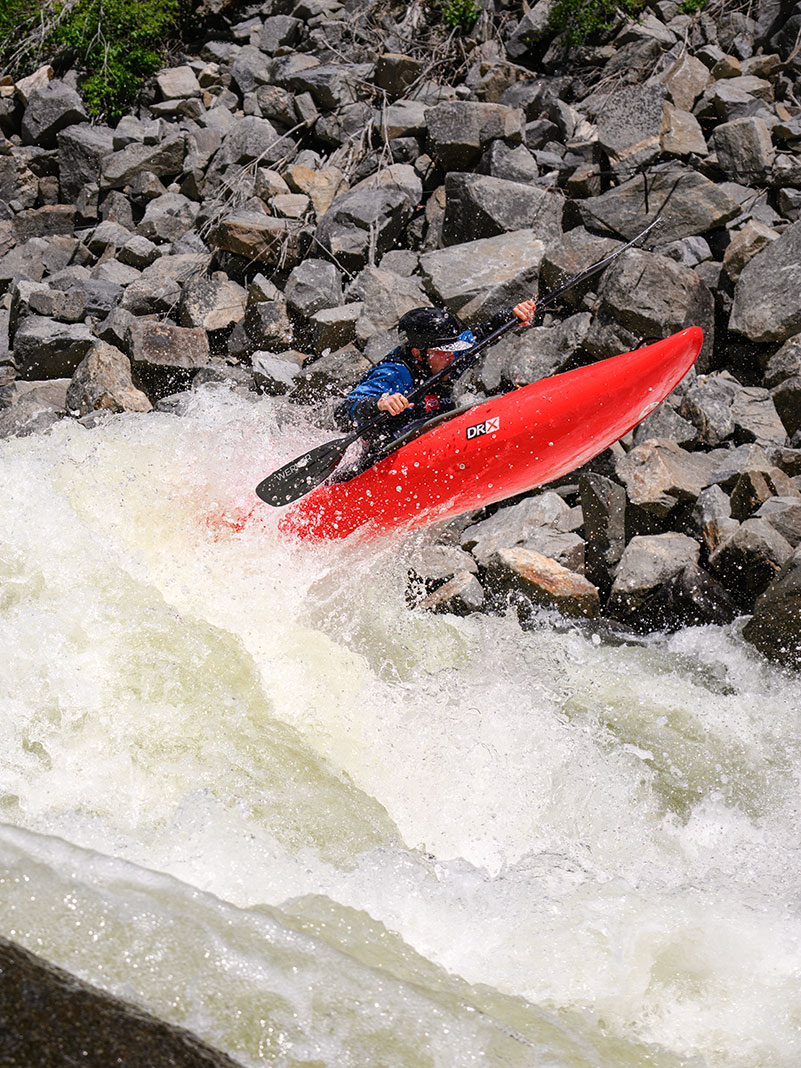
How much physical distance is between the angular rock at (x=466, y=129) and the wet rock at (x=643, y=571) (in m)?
4.14

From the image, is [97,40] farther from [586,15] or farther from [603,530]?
[603,530]

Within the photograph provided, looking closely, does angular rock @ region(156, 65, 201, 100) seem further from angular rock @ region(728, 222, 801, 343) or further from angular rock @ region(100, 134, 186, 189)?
angular rock @ region(728, 222, 801, 343)

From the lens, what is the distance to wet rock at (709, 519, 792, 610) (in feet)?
14.0

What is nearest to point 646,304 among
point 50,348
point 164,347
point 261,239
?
point 261,239

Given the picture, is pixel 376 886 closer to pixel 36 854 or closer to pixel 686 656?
pixel 36 854

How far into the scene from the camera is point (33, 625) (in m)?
3.04

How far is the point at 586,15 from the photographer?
309 inches

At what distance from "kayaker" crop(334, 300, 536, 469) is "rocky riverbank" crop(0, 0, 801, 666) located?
0.70 m

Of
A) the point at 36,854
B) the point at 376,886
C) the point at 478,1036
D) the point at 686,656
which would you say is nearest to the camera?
the point at 478,1036

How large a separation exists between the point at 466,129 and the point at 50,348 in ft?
12.2

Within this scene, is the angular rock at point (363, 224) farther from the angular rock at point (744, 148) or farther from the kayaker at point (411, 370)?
the angular rock at point (744, 148)

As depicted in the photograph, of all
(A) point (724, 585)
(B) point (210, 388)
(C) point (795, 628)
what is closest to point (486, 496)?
(A) point (724, 585)

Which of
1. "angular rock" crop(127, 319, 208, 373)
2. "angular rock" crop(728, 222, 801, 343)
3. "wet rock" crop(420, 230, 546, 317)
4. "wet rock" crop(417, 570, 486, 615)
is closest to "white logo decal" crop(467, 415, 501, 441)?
"wet rock" crop(417, 570, 486, 615)

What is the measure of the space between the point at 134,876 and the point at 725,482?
3845 millimetres
